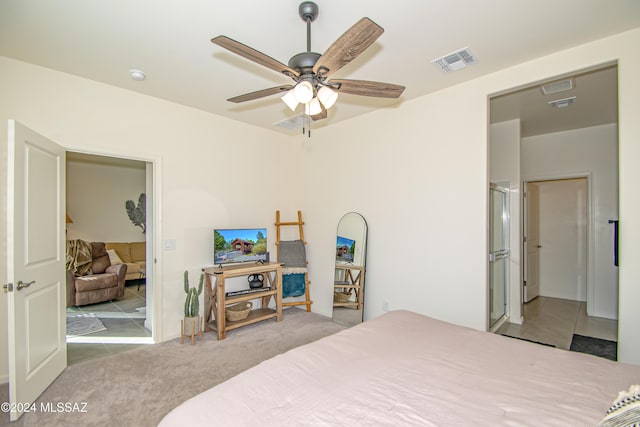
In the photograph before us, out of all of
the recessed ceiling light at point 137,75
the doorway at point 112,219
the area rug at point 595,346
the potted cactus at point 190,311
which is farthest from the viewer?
the doorway at point 112,219

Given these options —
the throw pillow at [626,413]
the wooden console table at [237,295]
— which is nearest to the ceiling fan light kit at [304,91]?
the throw pillow at [626,413]

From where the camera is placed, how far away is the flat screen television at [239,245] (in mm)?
3787

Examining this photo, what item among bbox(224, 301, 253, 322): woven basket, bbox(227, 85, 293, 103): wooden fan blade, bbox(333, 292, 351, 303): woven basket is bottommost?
bbox(224, 301, 253, 322): woven basket

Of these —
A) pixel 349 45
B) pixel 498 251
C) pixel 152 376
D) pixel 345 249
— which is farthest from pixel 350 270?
pixel 349 45

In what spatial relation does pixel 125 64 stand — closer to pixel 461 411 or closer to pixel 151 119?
pixel 151 119

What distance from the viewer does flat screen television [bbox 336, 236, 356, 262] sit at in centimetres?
405

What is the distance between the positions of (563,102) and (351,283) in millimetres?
3323

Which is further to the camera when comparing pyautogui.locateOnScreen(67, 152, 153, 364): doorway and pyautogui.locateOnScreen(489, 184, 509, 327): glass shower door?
pyautogui.locateOnScreen(67, 152, 153, 364): doorway

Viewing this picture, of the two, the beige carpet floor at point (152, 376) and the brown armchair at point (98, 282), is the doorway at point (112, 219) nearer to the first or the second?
the brown armchair at point (98, 282)

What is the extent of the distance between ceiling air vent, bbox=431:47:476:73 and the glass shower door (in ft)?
5.12

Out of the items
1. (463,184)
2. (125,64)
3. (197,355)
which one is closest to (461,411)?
(463,184)

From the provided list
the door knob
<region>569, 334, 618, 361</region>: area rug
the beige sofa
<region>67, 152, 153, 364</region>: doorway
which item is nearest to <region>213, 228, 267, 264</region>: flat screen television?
<region>67, 152, 153, 364</region>: doorway

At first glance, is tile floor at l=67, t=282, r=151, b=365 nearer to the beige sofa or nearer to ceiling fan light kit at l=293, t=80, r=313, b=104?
the beige sofa

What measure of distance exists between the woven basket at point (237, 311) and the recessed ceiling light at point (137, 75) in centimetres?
265
